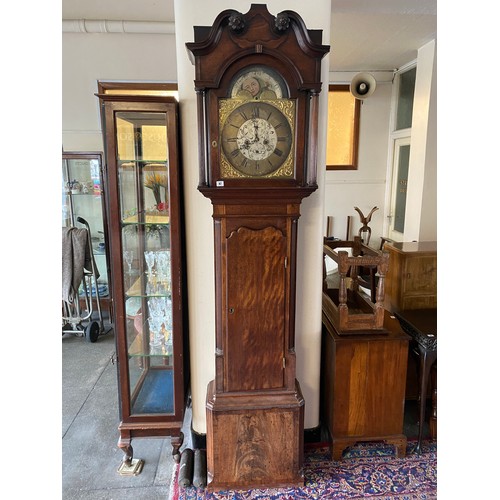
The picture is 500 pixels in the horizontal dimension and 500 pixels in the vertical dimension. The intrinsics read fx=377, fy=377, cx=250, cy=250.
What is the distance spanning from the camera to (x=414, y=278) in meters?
2.33

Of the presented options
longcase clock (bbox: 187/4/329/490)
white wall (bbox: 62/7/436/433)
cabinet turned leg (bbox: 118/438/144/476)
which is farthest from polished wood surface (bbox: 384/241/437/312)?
cabinet turned leg (bbox: 118/438/144/476)

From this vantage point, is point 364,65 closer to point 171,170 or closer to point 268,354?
point 171,170

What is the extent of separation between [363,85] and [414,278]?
2.65 meters

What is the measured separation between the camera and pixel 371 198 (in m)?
4.71

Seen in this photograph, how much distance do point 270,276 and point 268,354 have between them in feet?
1.19

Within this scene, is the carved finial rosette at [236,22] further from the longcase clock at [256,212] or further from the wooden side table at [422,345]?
the wooden side table at [422,345]

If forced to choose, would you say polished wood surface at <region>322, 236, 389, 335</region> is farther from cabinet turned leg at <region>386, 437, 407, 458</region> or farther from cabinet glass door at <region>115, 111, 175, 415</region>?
cabinet glass door at <region>115, 111, 175, 415</region>

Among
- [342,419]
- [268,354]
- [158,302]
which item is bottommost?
[342,419]

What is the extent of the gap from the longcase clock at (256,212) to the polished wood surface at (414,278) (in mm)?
999

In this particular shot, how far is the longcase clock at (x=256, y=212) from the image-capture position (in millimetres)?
1438

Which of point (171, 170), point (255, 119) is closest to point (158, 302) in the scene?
point (171, 170)

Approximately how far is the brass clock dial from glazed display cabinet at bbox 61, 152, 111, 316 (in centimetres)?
218

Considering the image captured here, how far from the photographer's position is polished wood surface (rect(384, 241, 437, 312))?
231cm

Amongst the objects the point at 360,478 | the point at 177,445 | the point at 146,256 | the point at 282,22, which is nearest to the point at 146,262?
the point at 146,256
